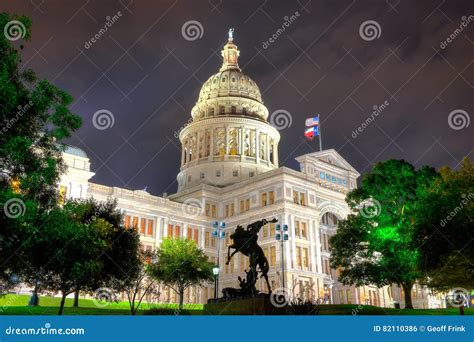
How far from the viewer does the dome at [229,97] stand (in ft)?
347

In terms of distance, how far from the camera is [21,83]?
853 inches

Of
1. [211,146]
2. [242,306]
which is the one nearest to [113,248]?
[242,306]

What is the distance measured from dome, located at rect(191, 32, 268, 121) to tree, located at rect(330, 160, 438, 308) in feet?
207

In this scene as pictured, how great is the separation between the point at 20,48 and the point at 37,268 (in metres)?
12.5

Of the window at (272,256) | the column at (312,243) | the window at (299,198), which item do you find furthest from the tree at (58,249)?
the window at (299,198)

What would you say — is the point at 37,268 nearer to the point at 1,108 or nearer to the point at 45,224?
the point at 45,224

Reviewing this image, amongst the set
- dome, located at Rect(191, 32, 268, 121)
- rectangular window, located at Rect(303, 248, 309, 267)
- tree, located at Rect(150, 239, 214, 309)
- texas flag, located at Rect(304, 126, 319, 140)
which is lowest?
tree, located at Rect(150, 239, 214, 309)

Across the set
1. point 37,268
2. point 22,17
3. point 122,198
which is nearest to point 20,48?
point 22,17

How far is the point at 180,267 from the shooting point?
50.7 meters

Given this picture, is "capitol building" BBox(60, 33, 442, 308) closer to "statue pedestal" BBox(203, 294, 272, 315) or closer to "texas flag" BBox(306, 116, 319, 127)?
"texas flag" BBox(306, 116, 319, 127)

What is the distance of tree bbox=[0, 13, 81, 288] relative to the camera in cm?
1922

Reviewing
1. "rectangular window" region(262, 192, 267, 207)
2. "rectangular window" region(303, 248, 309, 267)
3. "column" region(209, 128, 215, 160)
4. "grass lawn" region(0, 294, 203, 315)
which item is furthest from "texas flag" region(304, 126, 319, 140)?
"grass lawn" region(0, 294, 203, 315)

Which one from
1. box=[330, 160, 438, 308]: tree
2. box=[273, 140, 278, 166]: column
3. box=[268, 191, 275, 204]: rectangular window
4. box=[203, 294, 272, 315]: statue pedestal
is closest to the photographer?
box=[203, 294, 272, 315]: statue pedestal

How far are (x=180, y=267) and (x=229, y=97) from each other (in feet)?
204
